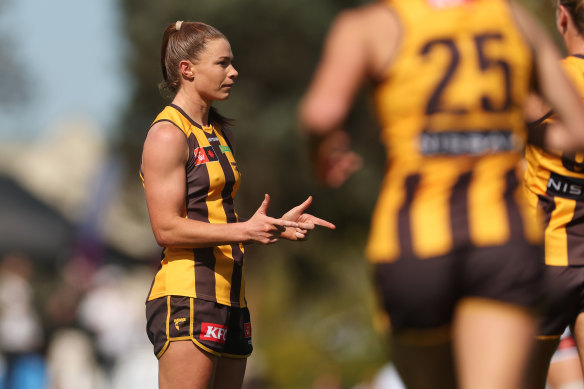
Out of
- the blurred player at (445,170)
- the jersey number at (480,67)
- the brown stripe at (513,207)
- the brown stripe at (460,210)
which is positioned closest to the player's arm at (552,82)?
the blurred player at (445,170)

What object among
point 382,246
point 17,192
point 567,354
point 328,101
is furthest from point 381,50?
point 17,192

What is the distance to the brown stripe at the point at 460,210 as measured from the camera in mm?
3209

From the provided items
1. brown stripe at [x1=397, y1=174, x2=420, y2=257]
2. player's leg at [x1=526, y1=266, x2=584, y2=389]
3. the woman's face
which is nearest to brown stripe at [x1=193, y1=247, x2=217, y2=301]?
the woman's face

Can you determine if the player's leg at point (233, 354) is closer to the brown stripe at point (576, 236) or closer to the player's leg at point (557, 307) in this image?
the player's leg at point (557, 307)

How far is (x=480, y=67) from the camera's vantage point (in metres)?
3.25

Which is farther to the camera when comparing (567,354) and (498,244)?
(567,354)

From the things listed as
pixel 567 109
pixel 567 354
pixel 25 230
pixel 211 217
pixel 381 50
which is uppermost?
pixel 381 50

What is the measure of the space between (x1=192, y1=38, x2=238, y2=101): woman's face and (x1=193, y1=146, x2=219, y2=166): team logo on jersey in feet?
0.90

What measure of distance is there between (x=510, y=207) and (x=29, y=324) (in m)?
11.9

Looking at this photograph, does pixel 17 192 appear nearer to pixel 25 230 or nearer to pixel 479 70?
Result: pixel 25 230

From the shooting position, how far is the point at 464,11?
330 cm

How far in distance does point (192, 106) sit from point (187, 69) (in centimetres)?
18

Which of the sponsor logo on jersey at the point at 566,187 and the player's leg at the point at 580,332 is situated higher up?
the sponsor logo on jersey at the point at 566,187

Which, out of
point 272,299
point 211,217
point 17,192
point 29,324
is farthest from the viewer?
point 17,192
